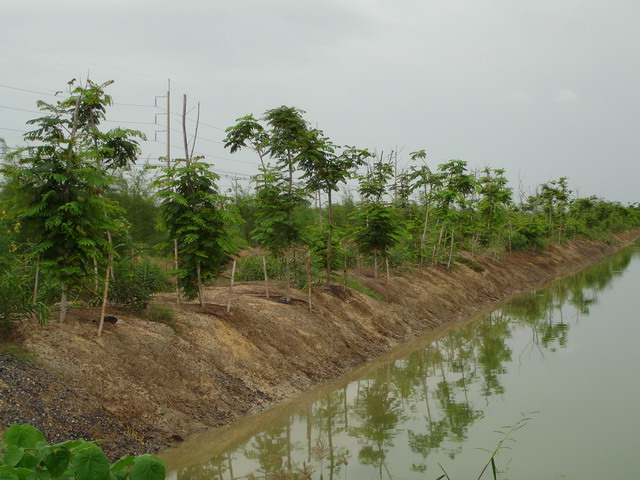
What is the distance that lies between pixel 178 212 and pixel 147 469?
7729 millimetres

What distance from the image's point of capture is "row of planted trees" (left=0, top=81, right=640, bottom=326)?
7.64 m

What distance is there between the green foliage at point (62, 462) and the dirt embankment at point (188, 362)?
3.63m

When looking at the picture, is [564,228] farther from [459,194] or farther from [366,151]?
[366,151]

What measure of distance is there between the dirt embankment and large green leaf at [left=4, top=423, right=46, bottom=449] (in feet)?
11.8

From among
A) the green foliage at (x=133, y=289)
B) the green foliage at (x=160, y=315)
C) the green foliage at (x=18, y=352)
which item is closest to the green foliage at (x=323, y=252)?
the green foliage at (x=160, y=315)

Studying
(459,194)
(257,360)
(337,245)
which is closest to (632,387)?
(257,360)

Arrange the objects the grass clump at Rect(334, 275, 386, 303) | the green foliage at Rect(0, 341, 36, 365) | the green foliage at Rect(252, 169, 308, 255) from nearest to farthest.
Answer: the green foliage at Rect(0, 341, 36, 365) → the green foliage at Rect(252, 169, 308, 255) → the grass clump at Rect(334, 275, 386, 303)

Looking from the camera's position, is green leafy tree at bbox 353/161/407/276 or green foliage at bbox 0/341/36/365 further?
green leafy tree at bbox 353/161/407/276

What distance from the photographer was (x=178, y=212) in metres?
10.0

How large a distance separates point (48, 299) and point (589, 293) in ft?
68.6

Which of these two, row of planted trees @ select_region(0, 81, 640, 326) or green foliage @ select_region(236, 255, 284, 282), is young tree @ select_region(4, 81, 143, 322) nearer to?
row of planted trees @ select_region(0, 81, 640, 326)

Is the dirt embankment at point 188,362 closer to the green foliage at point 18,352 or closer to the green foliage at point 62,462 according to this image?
the green foliage at point 18,352

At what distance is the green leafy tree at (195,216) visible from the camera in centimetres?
986

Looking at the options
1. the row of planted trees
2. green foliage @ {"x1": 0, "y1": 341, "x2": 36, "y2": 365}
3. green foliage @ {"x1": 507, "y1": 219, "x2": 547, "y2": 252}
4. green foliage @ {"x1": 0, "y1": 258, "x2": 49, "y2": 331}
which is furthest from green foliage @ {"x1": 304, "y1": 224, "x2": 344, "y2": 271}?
green foliage @ {"x1": 507, "y1": 219, "x2": 547, "y2": 252}
